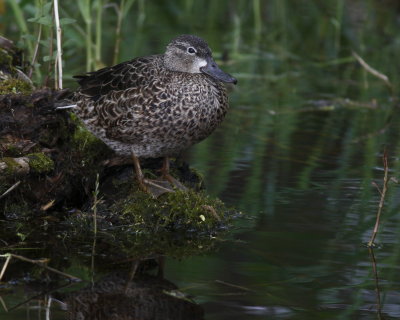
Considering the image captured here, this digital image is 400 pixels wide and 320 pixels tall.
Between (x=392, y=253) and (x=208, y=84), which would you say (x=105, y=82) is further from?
(x=392, y=253)

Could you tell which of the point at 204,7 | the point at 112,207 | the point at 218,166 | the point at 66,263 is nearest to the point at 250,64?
the point at 204,7

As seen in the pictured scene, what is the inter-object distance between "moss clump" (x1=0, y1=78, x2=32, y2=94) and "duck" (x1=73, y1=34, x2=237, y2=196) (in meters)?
0.44

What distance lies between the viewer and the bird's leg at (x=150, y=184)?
6074 millimetres

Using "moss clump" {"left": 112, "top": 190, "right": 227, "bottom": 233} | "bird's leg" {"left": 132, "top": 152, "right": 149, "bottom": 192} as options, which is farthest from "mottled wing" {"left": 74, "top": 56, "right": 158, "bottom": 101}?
"moss clump" {"left": 112, "top": 190, "right": 227, "bottom": 233}

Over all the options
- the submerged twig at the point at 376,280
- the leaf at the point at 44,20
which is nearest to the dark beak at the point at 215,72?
the leaf at the point at 44,20

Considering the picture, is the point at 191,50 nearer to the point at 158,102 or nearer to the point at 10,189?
the point at 158,102

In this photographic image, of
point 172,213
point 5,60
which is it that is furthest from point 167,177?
point 5,60

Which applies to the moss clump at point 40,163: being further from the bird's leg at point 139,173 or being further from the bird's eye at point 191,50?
the bird's eye at point 191,50

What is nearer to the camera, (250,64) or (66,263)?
(66,263)

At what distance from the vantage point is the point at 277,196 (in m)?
6.55

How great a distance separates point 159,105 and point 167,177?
571 mm

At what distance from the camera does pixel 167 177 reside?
6.37 metres

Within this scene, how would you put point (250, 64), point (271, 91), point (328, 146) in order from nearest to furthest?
point (328, 146) → point (271, 91) → point (250, 64)

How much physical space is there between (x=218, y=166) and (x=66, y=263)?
2.55m
